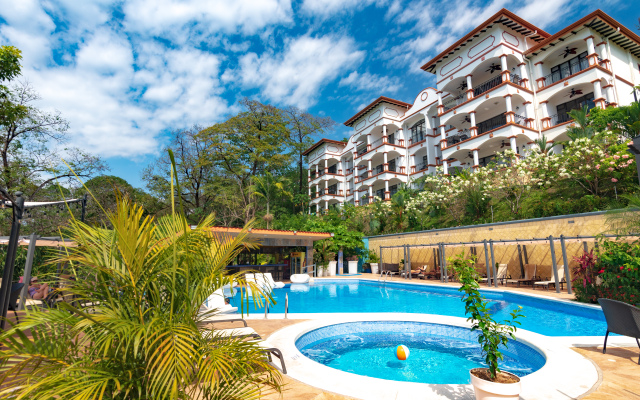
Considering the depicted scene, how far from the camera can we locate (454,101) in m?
26.9

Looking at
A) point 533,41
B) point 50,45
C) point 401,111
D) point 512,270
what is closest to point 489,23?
point 533,41

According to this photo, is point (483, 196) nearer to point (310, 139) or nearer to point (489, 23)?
point (489, 23)

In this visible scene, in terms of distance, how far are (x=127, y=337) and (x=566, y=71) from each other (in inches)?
1096

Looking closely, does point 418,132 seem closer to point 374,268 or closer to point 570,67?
point 570,67

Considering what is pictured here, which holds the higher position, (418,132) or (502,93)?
(418,132)

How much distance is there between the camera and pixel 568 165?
14523mm

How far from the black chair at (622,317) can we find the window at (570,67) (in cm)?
2207

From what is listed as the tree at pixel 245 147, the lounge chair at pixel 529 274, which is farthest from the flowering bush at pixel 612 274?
the tree at pixel 245 147

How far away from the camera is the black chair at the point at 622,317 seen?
13.4 ft

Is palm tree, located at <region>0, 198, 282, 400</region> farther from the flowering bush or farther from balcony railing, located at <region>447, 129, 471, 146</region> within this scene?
balcony railing, located at <region>447, 129, 471, 146</region>

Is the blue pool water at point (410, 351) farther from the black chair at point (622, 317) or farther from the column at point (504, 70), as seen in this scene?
the column at point (504, 70)

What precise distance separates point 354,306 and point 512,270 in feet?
29.4

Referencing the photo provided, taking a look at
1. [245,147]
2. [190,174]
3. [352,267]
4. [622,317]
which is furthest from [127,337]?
[245,147]

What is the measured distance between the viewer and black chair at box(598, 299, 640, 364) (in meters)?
4.10
